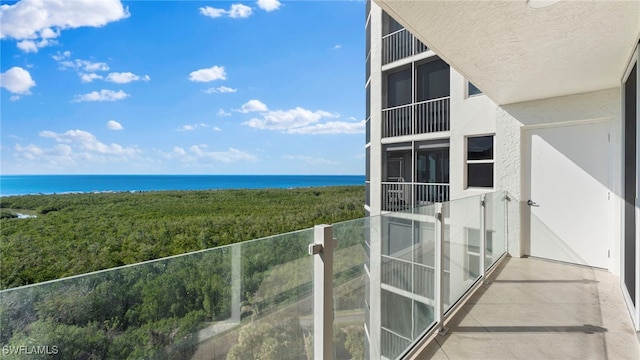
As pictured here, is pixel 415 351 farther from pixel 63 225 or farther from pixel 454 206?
pixel 63 225

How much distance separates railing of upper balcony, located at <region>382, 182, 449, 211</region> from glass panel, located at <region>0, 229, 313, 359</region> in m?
6.70

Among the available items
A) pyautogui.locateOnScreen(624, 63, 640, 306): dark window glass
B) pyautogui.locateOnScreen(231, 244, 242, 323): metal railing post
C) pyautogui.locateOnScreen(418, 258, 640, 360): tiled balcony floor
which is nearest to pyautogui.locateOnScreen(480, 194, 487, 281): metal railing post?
pyautogui.locateOnScreen(418, 258, 640, 360): tiled balcony floor

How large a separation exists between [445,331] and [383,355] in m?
0.79

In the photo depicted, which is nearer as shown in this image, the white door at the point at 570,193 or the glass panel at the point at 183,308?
the glass panel at the point at 183,308

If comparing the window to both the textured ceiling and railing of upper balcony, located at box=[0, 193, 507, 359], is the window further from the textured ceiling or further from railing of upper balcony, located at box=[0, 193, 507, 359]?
railing of upper balcony, located at box=[0, 193, 507, 359]

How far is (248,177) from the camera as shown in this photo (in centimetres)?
6744

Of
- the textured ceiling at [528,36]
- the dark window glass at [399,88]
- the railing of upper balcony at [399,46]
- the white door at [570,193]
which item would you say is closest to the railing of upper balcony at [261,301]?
the textured ceiling at [528,36]

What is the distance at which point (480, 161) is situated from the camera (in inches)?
257

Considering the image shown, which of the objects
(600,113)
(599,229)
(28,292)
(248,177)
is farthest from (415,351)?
(248,177)

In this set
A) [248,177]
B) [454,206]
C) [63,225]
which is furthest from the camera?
[248,177]

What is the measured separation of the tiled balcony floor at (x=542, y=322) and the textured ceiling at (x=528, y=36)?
2.61 m

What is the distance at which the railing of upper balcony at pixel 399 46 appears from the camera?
845 centimetres

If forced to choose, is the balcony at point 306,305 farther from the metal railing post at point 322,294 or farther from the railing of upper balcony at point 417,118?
the railing of upper balcony at point 417,118

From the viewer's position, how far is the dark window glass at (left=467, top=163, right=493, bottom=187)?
6348 mm
